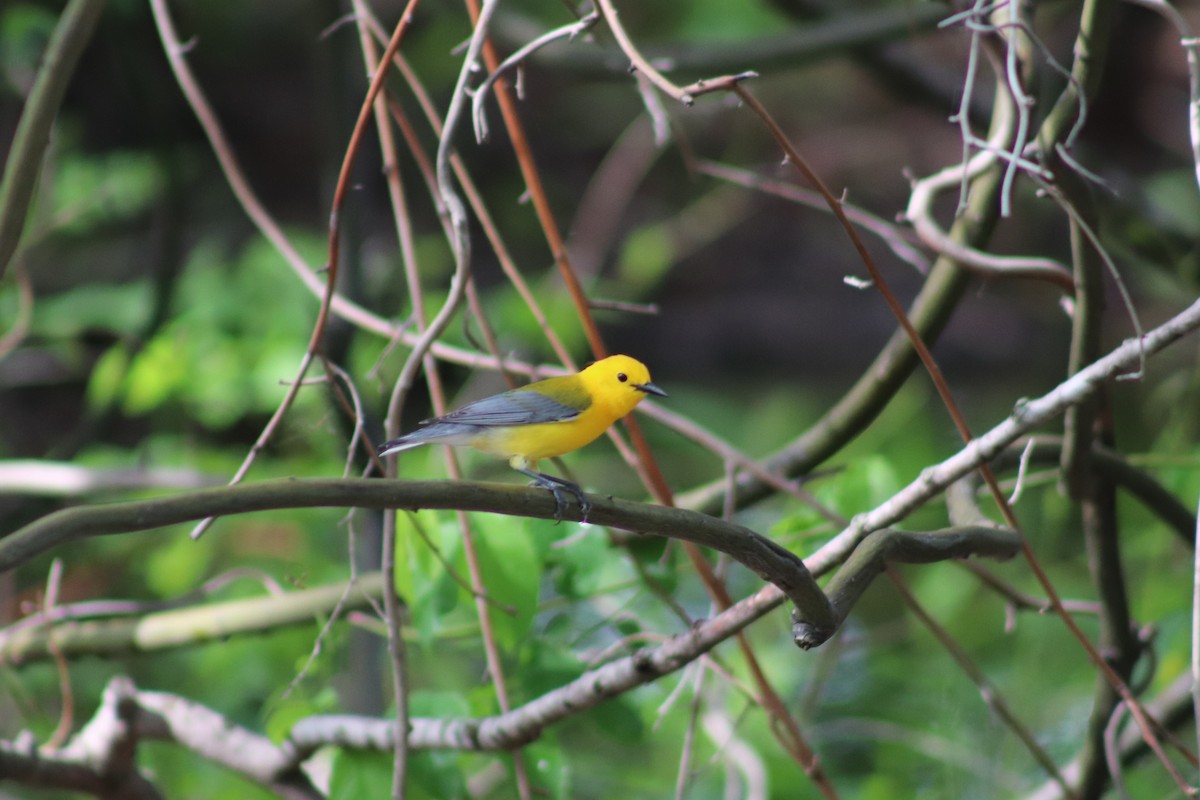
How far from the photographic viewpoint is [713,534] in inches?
46.1

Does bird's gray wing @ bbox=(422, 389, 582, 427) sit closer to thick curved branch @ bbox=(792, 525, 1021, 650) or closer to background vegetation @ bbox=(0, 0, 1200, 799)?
background vegetation @ bbox=(0, 0, 1200, 799)

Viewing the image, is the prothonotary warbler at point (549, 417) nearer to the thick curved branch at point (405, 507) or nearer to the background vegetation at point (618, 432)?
the background vegetation at point (618, 432)

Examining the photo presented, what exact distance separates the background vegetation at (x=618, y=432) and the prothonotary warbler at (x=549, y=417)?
11cm

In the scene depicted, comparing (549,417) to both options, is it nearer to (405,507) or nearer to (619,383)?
(619,383)

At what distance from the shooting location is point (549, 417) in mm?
1620

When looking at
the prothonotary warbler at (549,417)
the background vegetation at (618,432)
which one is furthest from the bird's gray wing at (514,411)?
the background vegetation at (618,432)

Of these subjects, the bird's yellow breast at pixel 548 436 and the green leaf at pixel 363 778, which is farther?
the green leaf at pixel 363 778

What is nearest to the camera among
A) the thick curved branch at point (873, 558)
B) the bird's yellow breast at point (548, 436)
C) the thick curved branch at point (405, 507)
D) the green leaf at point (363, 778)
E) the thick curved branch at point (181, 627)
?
the thick curved branch at point (405, 507)

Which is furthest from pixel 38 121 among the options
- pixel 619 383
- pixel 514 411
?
pixel 619 383

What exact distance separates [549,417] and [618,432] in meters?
0.59

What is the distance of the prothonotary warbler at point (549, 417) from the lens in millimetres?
1592

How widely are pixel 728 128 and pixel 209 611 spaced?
400 cm

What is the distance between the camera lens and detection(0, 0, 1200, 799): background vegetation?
168 cm

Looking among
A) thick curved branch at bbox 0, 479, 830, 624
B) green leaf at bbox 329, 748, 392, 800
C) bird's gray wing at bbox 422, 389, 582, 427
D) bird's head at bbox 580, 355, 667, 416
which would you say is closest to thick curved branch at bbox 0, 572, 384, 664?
green leaf at bbox 329, 748, 392, 800
